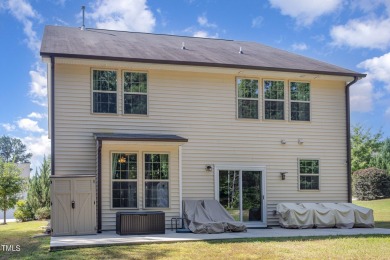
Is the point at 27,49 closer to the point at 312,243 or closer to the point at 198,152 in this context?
the point at 198,152

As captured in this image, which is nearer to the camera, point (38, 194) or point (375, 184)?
point (38, 194)

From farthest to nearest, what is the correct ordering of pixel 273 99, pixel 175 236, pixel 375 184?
pixel 375 184, pixel 273 99, pixel 175 236

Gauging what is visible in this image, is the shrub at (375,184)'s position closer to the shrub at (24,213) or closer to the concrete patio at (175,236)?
the concrete patio at (175,236)

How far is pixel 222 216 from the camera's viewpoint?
13.1m

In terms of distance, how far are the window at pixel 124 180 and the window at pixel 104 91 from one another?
1.40 metres

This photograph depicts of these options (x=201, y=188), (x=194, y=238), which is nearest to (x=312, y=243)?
(x=194, y=238)

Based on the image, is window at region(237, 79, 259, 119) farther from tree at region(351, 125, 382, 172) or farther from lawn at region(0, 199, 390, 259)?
tree at region(351, 125, 382, 172)

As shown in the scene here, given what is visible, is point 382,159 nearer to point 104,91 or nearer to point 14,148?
point 104,91

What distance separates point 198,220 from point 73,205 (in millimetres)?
3389

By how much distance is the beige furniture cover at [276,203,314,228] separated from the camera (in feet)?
45.2

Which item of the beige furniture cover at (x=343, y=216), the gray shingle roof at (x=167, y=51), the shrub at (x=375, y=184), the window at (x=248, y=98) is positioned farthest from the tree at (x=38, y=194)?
the shrub at (x=375, y=184)

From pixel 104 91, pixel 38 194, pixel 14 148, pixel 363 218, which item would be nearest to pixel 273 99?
pixel 363 218

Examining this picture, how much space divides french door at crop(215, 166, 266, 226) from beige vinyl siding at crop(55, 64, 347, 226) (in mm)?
243

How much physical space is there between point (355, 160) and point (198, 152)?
952 inches
